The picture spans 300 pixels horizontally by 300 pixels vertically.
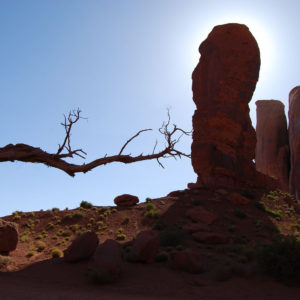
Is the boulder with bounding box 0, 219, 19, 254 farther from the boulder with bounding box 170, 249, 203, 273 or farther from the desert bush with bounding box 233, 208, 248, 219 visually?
the desert bush with bounding box 233, 208, 248, 219

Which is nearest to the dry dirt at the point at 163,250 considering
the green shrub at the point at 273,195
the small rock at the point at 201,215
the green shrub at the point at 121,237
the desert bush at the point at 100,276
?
the green shrub at the point at 273,195

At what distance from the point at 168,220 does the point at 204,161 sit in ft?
28.8

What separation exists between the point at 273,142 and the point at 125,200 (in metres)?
32.5

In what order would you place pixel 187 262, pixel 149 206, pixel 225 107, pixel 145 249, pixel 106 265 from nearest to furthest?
pixel 106 265 < pixel 187 262 < pixel 145 249 < pixel 149 206 < pixel 225 107

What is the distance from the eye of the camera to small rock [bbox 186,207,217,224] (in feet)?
81.5

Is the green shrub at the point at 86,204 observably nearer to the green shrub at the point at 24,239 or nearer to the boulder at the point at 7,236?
the green shrub at the point at 24,239

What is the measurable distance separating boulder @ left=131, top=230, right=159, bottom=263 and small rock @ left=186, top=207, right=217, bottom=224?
1062 cm

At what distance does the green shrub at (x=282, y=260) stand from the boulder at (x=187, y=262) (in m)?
2.36

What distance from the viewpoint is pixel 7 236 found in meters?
17.6

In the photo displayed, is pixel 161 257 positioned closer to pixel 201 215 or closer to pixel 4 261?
pixel 4 261

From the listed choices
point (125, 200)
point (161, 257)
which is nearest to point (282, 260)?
point (161, 257)

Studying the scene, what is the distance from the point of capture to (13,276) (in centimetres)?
1330

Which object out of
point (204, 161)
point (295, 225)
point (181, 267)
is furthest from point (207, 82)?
point (181, 267)

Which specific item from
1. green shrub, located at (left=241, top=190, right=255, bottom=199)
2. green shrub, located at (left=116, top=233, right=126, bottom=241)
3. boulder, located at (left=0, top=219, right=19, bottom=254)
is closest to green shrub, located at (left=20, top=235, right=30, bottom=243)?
boulder, located at (left=0, top=219, right=19, bottom=254)
